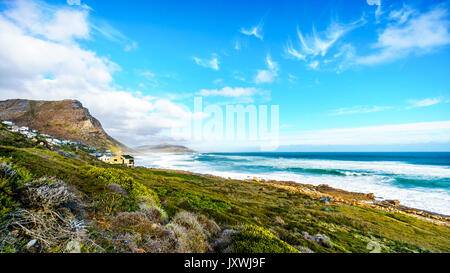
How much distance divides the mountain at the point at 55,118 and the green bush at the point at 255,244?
5638 inches

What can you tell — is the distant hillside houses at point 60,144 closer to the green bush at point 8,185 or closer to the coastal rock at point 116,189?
the coastal rock at point 116,189

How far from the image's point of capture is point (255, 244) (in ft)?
14.2

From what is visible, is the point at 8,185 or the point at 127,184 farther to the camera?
the point at 127,184

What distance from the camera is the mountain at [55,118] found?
116 meters

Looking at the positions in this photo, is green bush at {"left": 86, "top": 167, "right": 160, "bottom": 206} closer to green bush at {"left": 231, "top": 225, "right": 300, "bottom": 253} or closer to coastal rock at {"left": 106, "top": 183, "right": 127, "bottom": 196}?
coastal rock at {"left": 106, "top": 183, "right": 127, "bottom": 196}

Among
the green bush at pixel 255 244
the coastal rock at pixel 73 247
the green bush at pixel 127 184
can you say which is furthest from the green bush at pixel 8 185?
the green bush at pixel 255 244

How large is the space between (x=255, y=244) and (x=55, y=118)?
18080 cm

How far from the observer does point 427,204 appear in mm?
22078

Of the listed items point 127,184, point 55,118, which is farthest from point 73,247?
point 55,118

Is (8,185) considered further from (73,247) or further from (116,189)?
(116,189)

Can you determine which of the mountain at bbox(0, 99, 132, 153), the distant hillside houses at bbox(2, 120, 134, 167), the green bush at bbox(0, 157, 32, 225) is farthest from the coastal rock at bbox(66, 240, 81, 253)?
the mountain at bbox(0, 99, 132, 153)
